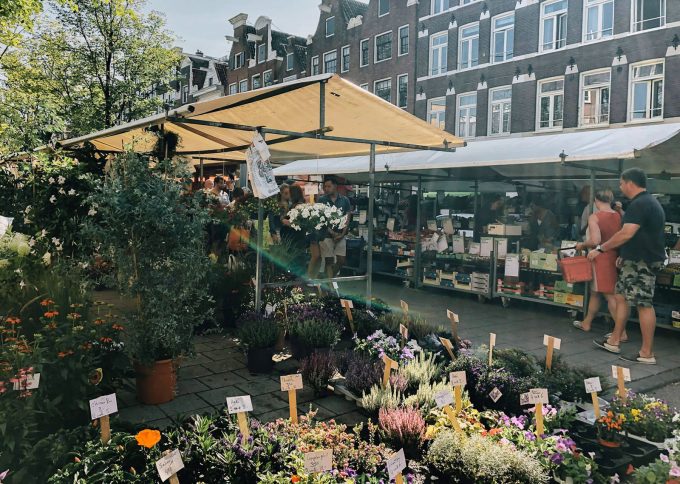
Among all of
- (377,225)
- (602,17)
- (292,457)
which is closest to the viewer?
(292,457)

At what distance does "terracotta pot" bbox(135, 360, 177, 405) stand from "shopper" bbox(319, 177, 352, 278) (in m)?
3.93

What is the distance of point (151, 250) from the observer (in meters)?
3.90

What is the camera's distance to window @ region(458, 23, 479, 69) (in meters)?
21.8

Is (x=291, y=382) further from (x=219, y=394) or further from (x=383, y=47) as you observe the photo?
(x=383, y=47)

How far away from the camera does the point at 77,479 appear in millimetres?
2316

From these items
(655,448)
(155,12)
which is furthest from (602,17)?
(655,448)

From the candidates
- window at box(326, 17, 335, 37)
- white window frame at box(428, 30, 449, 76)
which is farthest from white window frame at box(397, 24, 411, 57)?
window at box(326, 17, 335, 37)

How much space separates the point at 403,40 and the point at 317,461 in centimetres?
2498

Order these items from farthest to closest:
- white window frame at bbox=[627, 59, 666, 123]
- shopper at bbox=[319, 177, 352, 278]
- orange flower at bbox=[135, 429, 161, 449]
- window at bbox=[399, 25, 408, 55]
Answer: window at bbox=[399, 25, 408, 55]
white window frame at bbox=[627, 59, 666, 123]
shopper at bbox=[319, 177, 352, 278]
orange flower at bbox=[135, 429, 161, 449]

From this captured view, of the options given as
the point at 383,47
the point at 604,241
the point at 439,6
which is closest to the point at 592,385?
the point at 604,241

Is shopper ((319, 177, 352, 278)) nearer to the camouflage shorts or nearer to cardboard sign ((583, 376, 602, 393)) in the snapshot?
the camouflage shorts

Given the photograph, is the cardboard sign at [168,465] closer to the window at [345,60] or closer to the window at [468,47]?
the window at [468,47]

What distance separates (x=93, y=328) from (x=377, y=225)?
8364mm

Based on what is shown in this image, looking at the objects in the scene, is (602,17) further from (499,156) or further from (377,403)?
(377,403)
